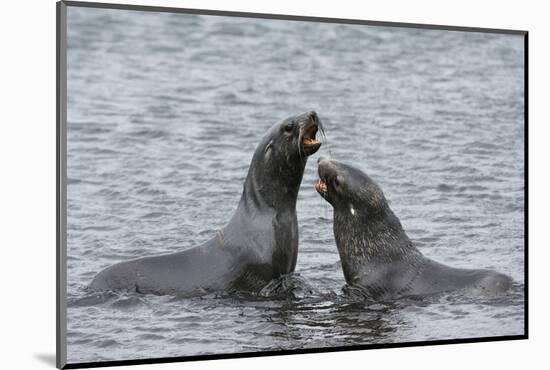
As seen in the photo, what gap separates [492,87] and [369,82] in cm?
130

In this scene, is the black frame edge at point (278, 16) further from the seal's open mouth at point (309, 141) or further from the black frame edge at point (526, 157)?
the seal's open mouth at point (309, 141)

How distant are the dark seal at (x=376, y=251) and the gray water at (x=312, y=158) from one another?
0.54ft

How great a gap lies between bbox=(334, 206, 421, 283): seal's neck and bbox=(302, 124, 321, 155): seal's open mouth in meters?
0.69

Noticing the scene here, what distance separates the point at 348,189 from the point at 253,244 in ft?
3.35

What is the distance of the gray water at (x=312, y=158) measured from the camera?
13664 millimetres

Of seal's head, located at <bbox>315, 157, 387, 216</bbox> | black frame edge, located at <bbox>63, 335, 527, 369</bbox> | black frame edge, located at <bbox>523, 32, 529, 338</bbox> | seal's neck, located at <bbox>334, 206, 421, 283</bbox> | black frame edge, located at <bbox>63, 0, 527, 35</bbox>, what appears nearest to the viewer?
black frame edge, located at <bbox>63, 335, 527, 369</bbox>

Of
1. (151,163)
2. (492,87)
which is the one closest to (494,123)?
(492,87)

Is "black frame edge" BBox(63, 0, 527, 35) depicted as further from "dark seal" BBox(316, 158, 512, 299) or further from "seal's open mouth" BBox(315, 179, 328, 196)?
"seal's open mouth" BBox(315, 179, 328, 196)

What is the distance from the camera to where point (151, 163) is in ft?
50.3

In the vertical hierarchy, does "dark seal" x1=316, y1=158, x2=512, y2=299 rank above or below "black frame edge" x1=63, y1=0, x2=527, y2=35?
below

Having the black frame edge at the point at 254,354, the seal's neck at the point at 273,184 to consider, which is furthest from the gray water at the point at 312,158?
A: the seal's neck at the point at 273,184

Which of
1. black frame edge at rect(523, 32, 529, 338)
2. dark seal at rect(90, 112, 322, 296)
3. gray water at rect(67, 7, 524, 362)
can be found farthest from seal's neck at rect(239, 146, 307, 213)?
black frame edge at rect(523, 32, 529, 338)

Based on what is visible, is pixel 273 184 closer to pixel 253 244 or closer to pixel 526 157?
pixel 253 244

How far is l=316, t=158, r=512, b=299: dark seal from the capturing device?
45.7 feet
